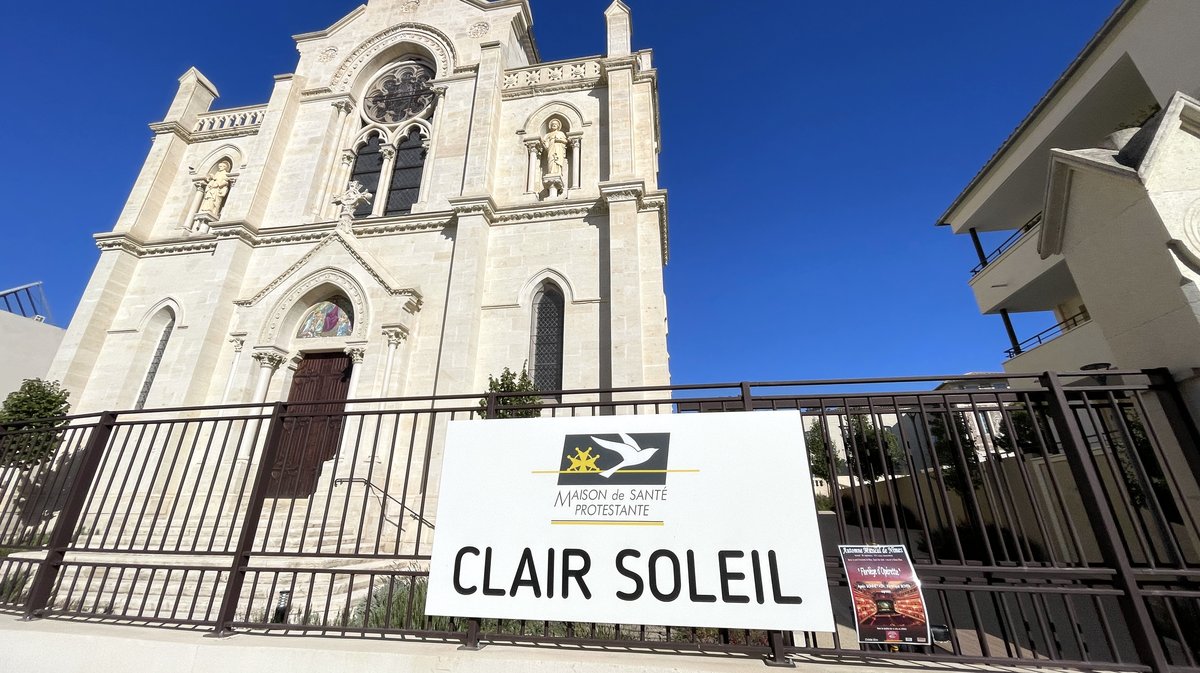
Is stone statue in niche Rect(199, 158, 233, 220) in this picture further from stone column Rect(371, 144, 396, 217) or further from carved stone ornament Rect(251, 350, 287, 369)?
carved stone ornament Rect(251, 350, 287, 369)

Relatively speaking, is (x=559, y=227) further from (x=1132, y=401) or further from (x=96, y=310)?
(x=96, y=310)

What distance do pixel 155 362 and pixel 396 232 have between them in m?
7.61

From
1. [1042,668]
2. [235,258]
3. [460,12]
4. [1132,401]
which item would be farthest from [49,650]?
[460,12]

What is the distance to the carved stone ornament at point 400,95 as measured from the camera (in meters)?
15.5

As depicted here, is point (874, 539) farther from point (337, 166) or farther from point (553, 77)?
point (337, 166)

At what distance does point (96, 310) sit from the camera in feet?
41.9

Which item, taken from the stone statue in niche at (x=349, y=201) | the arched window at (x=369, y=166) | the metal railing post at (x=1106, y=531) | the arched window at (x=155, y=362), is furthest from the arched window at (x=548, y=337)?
the arched window at (x=155, y=362)

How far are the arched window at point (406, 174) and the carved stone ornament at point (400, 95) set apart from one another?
955 millimetres

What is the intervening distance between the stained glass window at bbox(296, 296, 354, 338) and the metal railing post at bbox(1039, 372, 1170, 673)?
12913mm

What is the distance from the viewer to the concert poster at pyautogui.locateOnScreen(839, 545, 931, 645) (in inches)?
118

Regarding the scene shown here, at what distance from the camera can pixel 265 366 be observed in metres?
11.4

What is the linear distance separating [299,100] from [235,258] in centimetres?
670

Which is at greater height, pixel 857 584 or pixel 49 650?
pixel 857 584

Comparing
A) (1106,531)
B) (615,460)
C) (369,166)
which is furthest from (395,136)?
(1106,531)
